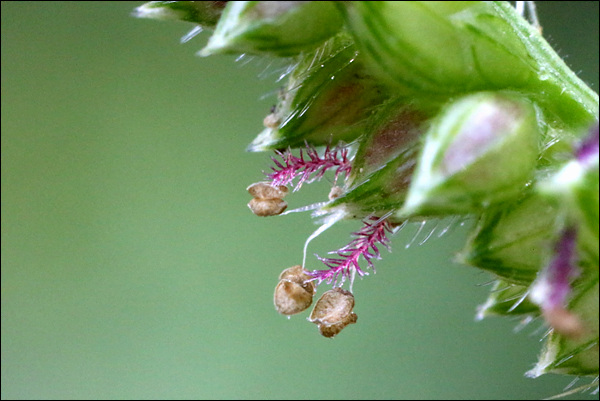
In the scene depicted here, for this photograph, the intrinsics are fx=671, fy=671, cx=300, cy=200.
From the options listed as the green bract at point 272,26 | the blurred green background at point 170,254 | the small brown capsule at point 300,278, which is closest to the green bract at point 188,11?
the green bract at point 272,26

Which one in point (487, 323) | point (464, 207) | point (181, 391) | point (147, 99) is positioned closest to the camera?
point (464, 207)

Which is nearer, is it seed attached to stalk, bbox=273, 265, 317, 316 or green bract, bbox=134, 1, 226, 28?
green bract, bbox=134, 1, 226, 28

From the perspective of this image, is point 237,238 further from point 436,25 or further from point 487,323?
point 436,25

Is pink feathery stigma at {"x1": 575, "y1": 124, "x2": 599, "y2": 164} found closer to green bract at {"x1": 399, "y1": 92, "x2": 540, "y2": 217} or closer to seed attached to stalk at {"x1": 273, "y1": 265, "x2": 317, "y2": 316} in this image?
green bract at {"x1": 399, "y1": 92, "x2": 540, "y2": 217}

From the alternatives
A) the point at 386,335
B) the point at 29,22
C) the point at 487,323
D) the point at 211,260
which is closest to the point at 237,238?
the point at 211,260

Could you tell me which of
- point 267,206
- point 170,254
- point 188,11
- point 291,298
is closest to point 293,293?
point 291,298

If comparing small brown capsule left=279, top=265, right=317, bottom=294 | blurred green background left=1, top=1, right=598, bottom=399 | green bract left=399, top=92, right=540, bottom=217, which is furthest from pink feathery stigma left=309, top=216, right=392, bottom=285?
blurred green background left=1, top=1, right=598, bottom=399
